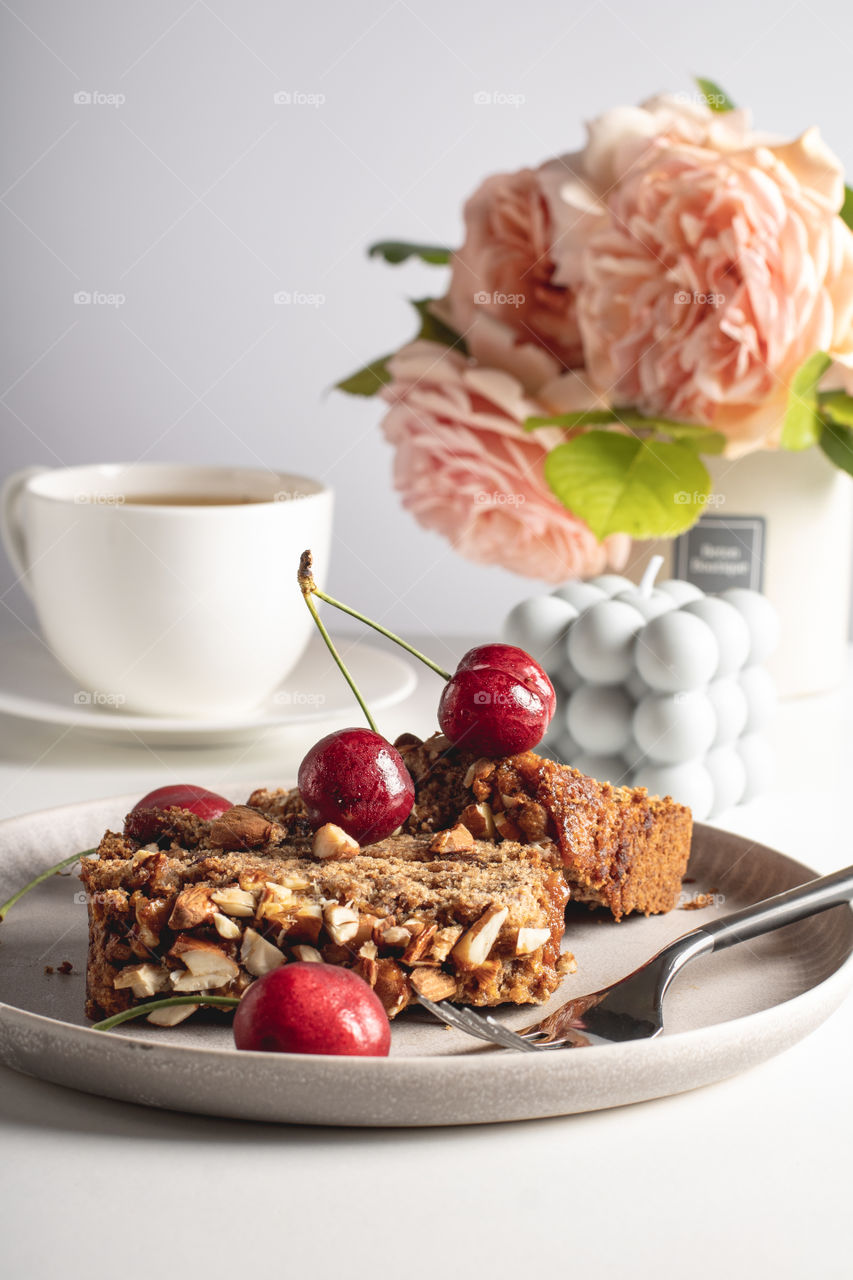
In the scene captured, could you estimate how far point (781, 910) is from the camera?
753mm

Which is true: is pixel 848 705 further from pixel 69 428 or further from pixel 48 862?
pixel 69 428

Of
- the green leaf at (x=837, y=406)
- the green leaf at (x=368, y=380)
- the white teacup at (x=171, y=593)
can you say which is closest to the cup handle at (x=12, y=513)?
the white teacup at (x=171, y=593)

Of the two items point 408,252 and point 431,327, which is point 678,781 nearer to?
point 431,327

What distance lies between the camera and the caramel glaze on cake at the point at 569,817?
822 millimetres

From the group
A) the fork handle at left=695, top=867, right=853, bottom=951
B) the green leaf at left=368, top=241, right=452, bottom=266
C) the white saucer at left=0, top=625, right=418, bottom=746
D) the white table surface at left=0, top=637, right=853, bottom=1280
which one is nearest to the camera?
the white table surface at left=0, top=637, right=853, bottom=1280

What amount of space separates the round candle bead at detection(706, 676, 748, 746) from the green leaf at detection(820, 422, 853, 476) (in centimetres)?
34

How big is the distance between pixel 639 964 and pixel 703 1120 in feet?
0.56

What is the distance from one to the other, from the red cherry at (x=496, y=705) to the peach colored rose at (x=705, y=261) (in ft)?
1.84

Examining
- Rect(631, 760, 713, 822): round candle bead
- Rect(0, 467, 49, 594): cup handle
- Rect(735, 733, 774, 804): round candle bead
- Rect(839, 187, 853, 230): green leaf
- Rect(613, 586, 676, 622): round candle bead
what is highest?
Rect(839, 187, 853, 230): green leaf

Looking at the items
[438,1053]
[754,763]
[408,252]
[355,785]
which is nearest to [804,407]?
[754,763]

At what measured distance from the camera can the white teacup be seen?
4.05ft

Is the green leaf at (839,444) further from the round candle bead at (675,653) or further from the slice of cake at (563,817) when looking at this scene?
the slice of cake at (563,817)

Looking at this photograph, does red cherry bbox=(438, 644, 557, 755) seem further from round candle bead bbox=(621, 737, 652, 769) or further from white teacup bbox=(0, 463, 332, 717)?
white teacup bbox=(0, 463, 332, 717)

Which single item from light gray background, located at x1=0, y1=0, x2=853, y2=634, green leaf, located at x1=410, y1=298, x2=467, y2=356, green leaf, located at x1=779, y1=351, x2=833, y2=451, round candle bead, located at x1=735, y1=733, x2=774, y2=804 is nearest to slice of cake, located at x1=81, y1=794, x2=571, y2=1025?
round candle bead, located at x1=735, y1=733, x2=774, y2=804
